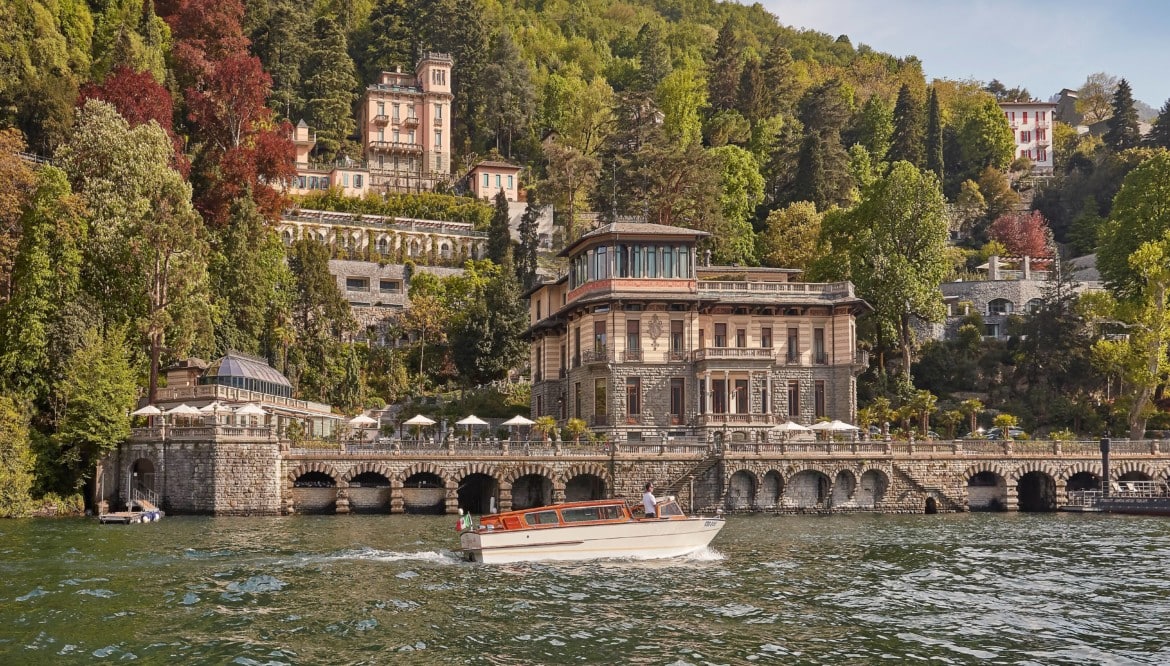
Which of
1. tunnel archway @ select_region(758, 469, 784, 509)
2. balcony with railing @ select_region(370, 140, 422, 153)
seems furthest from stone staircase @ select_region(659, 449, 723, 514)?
balcony with railing @ select_region(370, 140, 422, 153)

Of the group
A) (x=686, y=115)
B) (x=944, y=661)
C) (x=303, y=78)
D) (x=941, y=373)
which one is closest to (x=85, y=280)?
(x=944, y=661)

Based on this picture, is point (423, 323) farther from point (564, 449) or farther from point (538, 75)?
point (538, 75)

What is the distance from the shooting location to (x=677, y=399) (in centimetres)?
6512

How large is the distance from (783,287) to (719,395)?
8125 mm

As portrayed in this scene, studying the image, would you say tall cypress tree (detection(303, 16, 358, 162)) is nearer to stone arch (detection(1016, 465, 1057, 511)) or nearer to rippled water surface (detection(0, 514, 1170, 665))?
rippled water surface (detection(0, 514, 1170, 665))

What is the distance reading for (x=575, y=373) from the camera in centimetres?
6831

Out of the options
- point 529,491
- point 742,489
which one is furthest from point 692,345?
point 529,491

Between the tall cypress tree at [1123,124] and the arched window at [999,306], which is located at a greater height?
the tall cypress tree at [1123,124]

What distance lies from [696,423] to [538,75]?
87.5 metres

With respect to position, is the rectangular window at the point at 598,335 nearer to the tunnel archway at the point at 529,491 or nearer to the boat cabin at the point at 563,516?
the tunnel archway at the point at 529,491

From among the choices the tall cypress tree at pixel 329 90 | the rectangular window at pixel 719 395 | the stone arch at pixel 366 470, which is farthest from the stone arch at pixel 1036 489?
the tall cypress tree at pixel 329 90

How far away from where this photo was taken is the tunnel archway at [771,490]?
5688 cm

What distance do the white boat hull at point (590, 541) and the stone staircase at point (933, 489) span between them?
74.5 feet

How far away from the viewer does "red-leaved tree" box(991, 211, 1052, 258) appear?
355 feet
